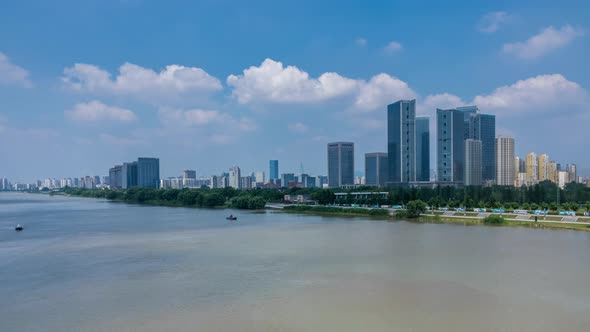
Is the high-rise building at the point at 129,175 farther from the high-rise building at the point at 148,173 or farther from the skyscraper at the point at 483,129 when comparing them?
the skyscraper at the point at 483,129

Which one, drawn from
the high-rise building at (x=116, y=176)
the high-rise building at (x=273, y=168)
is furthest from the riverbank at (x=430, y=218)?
the high-rise building at (x=273, y=168)

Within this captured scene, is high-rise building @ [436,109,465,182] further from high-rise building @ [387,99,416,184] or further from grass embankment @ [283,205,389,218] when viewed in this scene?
grass embankment @ [283,205,389,218]

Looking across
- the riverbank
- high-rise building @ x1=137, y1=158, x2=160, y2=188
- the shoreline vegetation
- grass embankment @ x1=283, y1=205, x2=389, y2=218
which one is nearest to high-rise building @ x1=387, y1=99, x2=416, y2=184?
the shoreline vegetation

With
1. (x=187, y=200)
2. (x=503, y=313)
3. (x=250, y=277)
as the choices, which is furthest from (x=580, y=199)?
(x=187, y=200)

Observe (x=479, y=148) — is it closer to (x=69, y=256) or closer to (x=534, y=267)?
(x=534, y=267)

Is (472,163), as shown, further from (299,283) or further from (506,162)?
(299,283)
